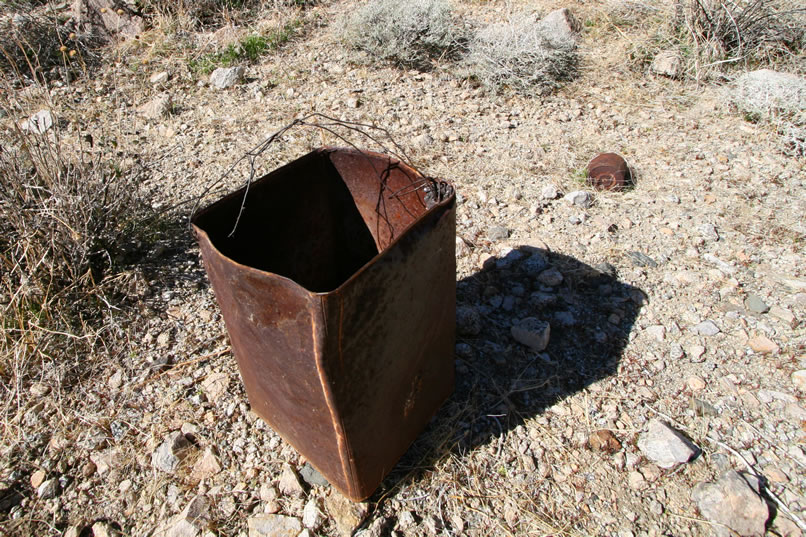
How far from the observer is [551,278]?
2.70m

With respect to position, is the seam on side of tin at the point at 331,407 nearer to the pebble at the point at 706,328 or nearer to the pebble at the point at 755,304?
the pebble at the point at 706,328

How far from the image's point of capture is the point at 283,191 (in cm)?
206

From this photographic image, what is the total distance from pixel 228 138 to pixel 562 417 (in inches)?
111

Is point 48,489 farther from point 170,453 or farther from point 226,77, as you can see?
point 226,77

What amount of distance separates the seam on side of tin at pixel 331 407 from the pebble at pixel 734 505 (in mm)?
1119

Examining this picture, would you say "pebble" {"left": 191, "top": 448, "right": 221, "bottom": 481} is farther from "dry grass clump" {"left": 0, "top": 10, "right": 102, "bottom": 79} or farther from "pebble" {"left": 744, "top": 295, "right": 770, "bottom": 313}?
"dry grass clump" {"left": 0, "top": 10, "right": 102, "bottom": 79}

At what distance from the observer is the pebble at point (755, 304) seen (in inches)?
101

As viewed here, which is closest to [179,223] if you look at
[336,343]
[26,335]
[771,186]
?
[26,335]

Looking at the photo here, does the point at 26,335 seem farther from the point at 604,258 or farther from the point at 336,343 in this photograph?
the point at 604,258

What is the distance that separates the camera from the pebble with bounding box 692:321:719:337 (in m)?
2.46

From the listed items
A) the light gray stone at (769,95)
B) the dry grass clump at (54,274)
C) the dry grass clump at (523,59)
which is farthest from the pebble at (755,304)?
the dry grass clump at (54,274)

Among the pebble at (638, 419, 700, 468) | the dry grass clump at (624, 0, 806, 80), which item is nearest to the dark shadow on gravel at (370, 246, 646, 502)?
the pebble at (638, 419, 700, 468)

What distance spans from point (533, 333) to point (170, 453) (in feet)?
4.77

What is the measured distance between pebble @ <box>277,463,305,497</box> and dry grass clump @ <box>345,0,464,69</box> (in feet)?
11.1
